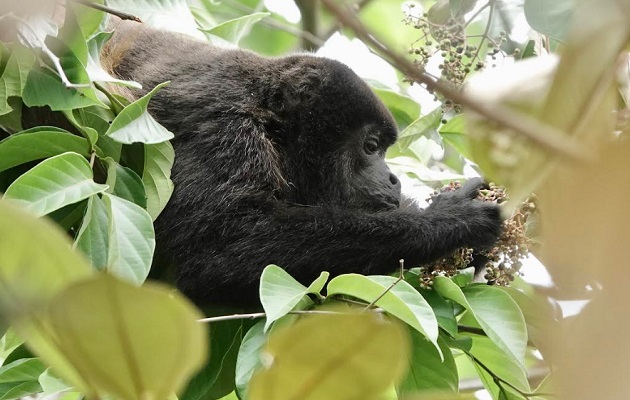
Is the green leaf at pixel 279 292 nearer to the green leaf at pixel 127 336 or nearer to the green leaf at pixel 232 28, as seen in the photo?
the green leaf at pixel 127 336

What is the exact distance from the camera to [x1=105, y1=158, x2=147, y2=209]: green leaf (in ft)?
5.47

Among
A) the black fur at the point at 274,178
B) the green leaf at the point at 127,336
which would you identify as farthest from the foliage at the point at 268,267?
the black fur at the point at 274,178

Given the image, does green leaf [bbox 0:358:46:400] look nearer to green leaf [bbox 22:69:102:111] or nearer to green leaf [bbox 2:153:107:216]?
green leaf [bbox 2:153:107:216]

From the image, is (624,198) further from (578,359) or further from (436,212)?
(436,212)

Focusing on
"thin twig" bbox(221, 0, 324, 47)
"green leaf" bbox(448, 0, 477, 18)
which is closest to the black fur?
"thin twig" bbox(221, 0, 324, 47)

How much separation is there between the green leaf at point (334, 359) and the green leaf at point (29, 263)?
0.12 m

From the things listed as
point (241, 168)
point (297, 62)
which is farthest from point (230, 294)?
point (297, 62)

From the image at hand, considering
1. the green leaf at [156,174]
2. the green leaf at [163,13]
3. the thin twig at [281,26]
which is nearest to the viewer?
the green leaf at [156,174]

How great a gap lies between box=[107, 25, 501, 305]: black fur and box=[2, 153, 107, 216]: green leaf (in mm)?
635

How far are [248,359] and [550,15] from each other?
2.56 ft

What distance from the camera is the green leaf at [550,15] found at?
4.11 feet

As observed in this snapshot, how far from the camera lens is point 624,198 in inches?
13.2

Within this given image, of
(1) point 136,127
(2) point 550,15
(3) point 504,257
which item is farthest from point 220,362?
(2) point 550,15

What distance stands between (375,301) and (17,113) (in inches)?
40.2
